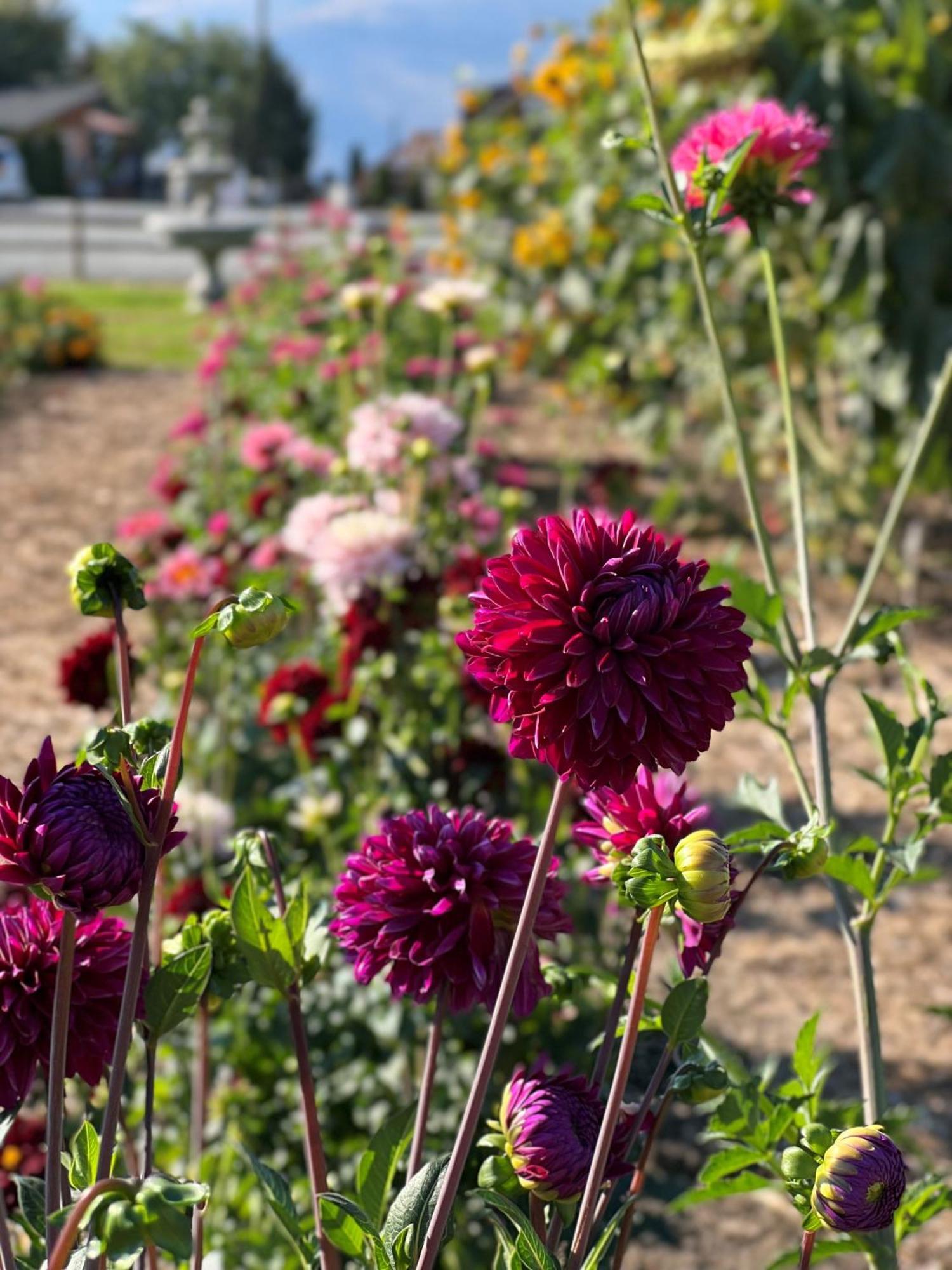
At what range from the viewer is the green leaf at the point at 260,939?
78 cm

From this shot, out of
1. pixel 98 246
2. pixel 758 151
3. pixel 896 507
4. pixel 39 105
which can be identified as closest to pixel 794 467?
pixel 896 507

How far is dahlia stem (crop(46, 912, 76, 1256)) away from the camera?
2.13 feet

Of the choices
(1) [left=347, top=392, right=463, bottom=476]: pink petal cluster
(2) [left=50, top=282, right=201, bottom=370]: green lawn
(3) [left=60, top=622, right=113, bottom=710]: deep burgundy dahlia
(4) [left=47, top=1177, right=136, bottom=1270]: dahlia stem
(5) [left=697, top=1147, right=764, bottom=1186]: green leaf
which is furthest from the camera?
(2) [left=50, top=282, right=201, bottom=370]: green lawn

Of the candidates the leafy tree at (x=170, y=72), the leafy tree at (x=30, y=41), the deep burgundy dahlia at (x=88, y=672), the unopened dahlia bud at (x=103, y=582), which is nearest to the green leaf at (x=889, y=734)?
the unopened dahlia bud at (x=103, y=582)

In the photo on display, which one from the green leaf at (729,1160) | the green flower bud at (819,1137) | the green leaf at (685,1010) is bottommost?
the green leaf at (729,1160)

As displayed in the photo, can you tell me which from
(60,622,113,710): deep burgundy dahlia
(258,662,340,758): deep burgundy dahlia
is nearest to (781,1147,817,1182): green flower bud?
(60,622,113,710): deep burgundy dahlia

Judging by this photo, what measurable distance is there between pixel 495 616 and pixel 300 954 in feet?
0.96

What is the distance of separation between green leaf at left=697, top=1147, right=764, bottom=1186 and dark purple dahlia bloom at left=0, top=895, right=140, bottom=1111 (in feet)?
1.30

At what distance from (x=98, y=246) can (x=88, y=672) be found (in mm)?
18856

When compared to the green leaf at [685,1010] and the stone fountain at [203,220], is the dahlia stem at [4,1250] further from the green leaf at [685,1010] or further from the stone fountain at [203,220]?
the stone fountain at [203,220]

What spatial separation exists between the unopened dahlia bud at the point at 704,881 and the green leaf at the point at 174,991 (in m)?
0.27

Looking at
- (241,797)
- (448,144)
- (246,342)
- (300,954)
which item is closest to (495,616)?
(300,954)

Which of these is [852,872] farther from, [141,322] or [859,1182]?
[141,322]

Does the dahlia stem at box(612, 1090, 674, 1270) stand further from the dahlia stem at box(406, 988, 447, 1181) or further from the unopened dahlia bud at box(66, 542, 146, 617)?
the unopened dahlia bud at box(66, 542, 146, 617)
